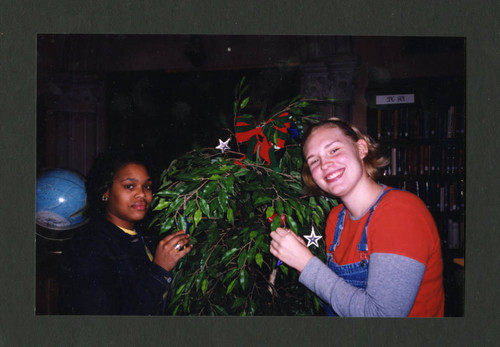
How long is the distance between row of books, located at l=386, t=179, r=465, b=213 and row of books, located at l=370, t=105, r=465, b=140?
24 centimetres

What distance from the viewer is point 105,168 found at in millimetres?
1936

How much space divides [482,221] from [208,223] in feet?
4.49

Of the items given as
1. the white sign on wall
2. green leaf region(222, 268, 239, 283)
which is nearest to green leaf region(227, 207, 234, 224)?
green leaf region(222, 268, 239, 283)

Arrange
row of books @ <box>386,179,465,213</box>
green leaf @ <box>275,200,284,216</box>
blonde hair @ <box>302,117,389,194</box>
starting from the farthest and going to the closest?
1. row of books @ <box>386,179,465,213</box>
2. blonde hair @ <box>302,117,389,194</box>
3. green leaf @ <box>275,200,284,216</box>

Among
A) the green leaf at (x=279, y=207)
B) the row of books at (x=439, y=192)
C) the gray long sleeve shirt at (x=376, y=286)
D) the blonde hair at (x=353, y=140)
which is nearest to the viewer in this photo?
the gray long sleeve shirt at (x=376, y=286)

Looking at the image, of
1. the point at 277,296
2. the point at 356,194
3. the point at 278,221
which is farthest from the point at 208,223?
the point at 356,194

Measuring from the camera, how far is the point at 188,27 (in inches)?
77.1

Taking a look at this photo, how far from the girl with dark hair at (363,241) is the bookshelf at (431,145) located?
0.16m

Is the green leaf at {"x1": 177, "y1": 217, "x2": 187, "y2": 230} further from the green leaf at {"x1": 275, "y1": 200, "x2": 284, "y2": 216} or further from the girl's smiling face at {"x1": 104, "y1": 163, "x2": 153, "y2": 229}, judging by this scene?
the green leaf at {"x1": 275, "y1": 200, "x2": 284, "y2": 216}

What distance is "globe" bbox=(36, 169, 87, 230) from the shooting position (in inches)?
76.8

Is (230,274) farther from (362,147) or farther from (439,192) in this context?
(439,192)

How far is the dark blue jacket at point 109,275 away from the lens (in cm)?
188

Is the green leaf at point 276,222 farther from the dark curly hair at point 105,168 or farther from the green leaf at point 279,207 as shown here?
the dark curly hair at point 105,168

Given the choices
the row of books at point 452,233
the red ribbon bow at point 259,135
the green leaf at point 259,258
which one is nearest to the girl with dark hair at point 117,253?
the green leaf at point 259,258
